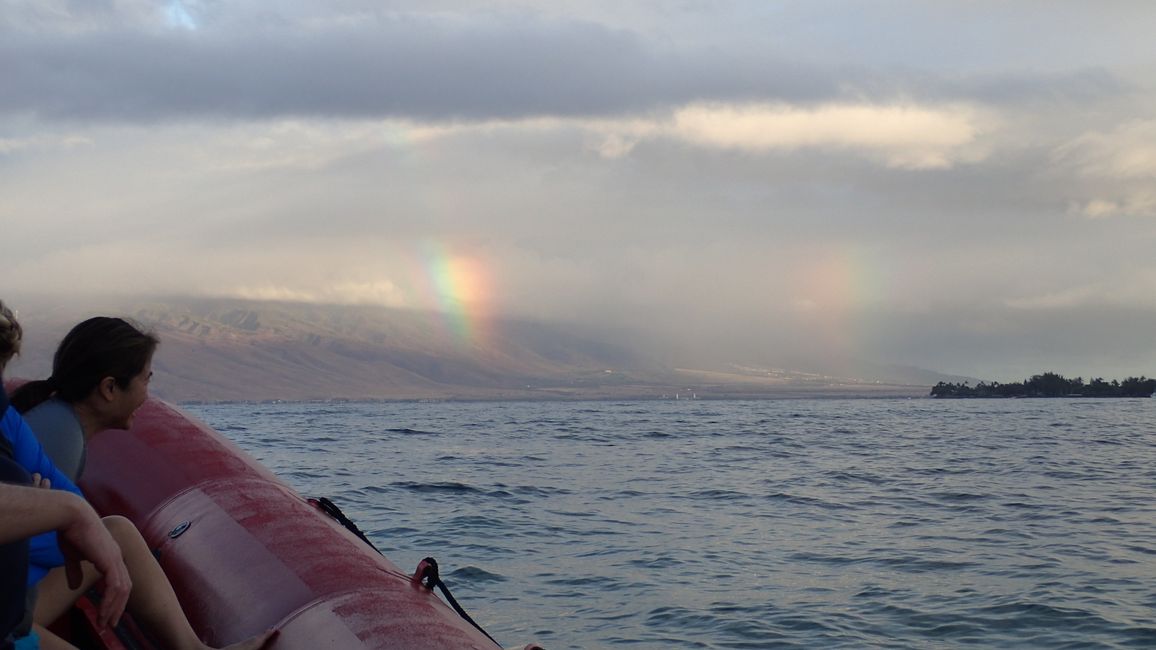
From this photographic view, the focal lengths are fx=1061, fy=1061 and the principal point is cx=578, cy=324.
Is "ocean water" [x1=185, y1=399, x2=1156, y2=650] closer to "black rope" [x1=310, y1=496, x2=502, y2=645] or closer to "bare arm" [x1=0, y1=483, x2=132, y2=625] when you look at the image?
"black rope" [x1=310, y1=496, x2=502, y2=645]

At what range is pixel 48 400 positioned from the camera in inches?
161

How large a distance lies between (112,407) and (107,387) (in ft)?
0.31

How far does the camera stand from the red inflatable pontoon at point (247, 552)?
4004 millimetres

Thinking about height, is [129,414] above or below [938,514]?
above

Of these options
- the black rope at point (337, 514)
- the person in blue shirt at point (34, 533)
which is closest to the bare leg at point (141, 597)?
the person in blue shirt at point (34, 533)

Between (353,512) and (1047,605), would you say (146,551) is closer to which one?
(1047,605)

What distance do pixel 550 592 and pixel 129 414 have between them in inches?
241

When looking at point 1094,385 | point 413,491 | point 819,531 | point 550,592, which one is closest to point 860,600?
point 550,592

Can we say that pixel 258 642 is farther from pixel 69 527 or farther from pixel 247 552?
pixel 69 527

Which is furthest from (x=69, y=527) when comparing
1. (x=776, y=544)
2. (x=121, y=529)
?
(x=776, y=544)

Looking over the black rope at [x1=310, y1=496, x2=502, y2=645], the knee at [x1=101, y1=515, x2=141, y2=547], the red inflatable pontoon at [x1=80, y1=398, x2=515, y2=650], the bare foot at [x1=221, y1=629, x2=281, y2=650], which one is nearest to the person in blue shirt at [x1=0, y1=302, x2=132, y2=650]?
the knee at [x1=101, y1=515, x2=141, y2=547]

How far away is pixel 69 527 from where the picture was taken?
2355mm

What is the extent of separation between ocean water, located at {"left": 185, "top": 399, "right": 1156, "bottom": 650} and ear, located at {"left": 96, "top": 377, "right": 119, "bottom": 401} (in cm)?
465

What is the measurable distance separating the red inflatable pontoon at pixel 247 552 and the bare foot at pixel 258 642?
0.03 metres
